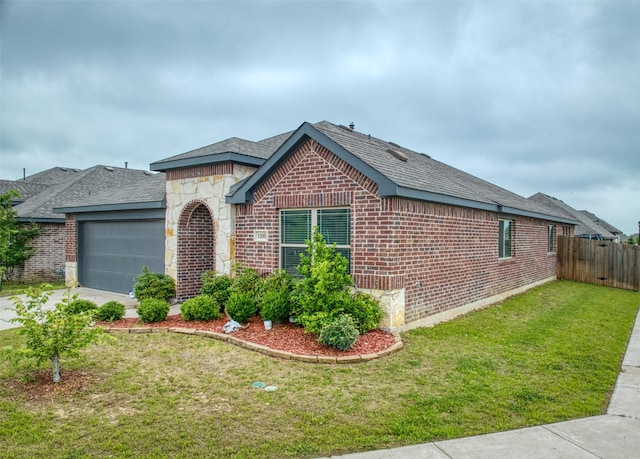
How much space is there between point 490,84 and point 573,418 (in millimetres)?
14055

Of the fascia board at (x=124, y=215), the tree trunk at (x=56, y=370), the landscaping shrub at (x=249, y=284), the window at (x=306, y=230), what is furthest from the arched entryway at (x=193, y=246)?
the tree trunk at (x=56, y=370)

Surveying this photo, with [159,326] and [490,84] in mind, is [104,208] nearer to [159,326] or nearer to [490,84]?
[159,326]

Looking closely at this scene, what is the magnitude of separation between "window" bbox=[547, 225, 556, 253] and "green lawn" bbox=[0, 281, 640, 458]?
11180 millimetres

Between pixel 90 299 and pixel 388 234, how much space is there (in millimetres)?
9444

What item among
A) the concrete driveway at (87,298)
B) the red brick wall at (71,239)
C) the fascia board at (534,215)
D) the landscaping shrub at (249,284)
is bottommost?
the concrete driveway at (87,298)

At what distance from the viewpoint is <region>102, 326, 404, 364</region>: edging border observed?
6582mm

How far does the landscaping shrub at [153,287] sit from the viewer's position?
10.9 m

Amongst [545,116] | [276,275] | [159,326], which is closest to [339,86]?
[545,116]

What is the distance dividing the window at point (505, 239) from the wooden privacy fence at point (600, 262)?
22.4 feet

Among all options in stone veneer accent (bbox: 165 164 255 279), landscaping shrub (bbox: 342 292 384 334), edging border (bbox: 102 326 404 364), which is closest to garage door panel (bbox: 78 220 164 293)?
stone veneer accent (bbox: 165 164 255 279)

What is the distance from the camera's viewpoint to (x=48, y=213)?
18328 mm

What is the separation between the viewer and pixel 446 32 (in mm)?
12047

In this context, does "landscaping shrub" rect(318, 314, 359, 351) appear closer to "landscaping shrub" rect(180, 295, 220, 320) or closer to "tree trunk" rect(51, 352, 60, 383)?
"landscaping shrub" rect(180, 295, 220, 320)

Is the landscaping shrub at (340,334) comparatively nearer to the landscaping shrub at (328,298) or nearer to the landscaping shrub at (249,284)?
the landscaping shrub at (328,298)
